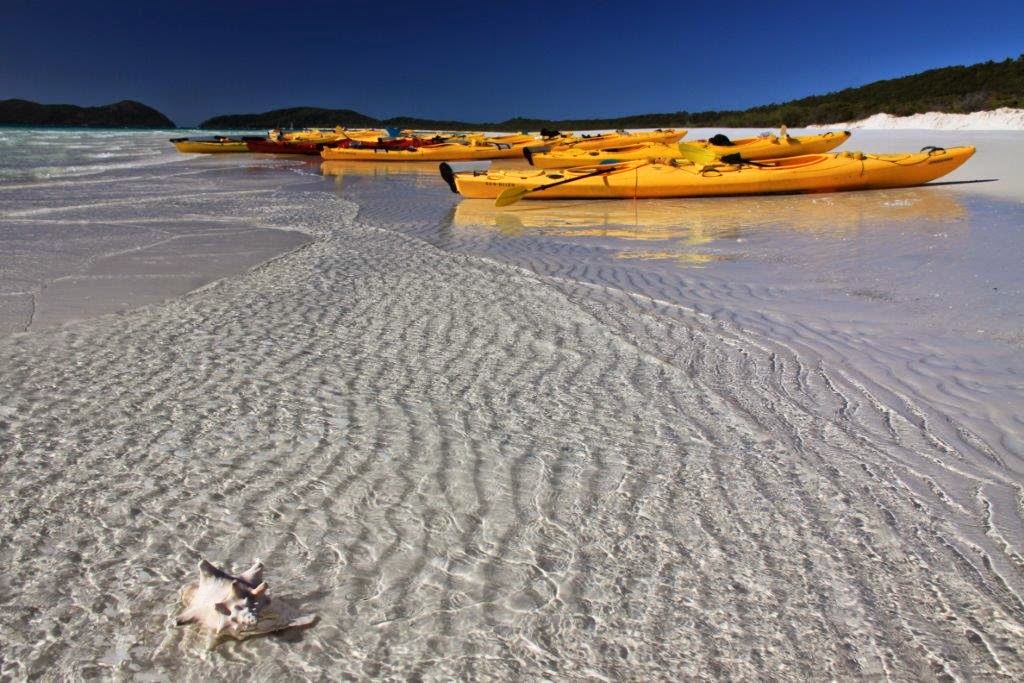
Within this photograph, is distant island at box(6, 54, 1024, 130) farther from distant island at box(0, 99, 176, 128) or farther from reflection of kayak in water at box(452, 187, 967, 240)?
distant island at box(0, 99, 176, 128)

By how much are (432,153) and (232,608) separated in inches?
990

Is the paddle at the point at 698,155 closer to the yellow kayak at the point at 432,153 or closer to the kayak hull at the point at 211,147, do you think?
the yellow kayak at the point at 432,153

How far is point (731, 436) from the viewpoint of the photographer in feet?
9.93

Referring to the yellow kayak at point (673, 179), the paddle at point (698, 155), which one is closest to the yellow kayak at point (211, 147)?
the yellow kayak at point (673, 179)

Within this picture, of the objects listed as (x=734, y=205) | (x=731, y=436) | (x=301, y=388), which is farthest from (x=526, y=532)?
(x=734, y=205)

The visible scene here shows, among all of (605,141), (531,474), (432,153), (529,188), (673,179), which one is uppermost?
(605,141)

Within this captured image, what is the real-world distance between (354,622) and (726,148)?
15.5 m

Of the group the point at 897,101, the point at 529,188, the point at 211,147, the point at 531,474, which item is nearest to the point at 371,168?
the point at 211,147

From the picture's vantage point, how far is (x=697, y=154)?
44.8 ft

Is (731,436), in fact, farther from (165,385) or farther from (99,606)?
(165,385)

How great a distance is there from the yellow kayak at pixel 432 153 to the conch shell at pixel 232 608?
24759mm

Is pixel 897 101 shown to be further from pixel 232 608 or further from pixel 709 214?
pixel 232 608

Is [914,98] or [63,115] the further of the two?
[63,115]

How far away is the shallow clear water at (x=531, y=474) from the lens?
6.11 feet
